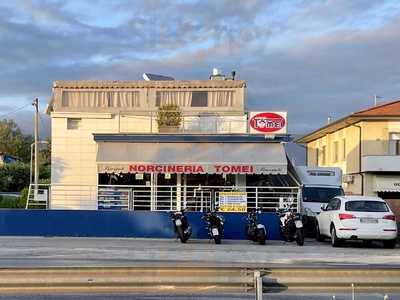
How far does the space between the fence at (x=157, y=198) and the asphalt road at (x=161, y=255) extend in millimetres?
4698

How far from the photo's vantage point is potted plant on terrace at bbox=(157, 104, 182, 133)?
33209 mm

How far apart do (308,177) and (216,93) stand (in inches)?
453

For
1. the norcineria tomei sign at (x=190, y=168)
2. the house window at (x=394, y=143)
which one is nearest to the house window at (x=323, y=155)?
the house window at (x=394, y=143)

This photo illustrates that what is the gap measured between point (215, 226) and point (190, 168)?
22.2ft

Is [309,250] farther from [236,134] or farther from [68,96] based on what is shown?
[68,96]

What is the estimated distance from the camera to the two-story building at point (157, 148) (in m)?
28.5

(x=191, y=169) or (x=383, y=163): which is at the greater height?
(x=383, y=163)

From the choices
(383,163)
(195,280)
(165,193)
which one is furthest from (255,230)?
(383,163)

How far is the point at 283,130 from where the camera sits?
30828 mm

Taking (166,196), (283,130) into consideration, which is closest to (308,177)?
(283,130)

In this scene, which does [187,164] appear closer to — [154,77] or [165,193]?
[165,193]

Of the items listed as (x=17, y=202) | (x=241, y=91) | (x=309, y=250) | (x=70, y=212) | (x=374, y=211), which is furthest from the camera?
(x=17, y=202)

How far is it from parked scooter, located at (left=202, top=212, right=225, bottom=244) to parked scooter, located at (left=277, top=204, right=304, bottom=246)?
2127 millimetres

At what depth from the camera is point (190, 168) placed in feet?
Result: 96.5
